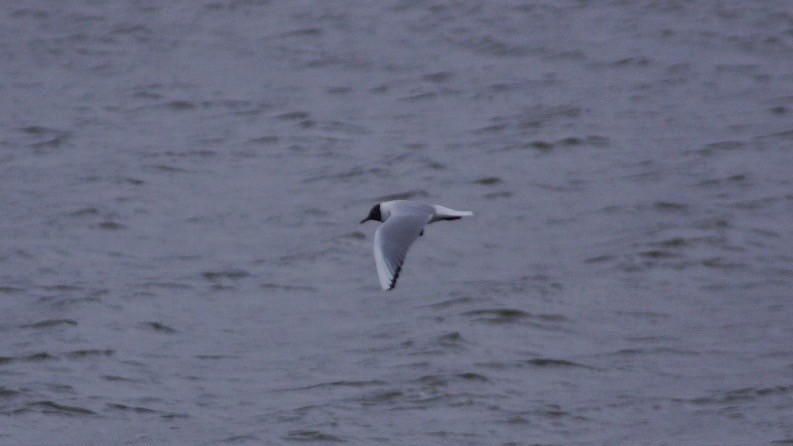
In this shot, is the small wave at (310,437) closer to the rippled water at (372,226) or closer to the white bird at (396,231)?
the rippled water at (372,226)

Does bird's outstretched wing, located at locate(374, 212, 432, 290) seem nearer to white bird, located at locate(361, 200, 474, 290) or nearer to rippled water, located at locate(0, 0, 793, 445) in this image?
white bird, located at locate(361, 200, 474, 290)

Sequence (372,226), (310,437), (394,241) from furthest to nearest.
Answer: (372,226) → (310,437) → (394,241)

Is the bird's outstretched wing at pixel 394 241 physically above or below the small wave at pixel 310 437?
above

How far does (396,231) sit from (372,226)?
405 cm

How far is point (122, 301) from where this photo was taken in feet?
30.7

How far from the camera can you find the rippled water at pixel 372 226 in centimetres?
787

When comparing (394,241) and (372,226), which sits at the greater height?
(394,241)

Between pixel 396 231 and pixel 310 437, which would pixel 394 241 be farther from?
pixel 310 437

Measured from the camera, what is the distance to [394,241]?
6.45m

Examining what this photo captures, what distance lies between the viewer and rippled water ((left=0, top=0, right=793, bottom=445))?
25.8 ft

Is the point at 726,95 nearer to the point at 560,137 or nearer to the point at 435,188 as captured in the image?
the point at 560,137

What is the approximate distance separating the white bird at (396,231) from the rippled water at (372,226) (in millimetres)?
1168

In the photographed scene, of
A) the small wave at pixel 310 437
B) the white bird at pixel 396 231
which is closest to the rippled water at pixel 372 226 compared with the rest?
the small wave at pixel 310 437

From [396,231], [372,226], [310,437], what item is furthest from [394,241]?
[372,226]
